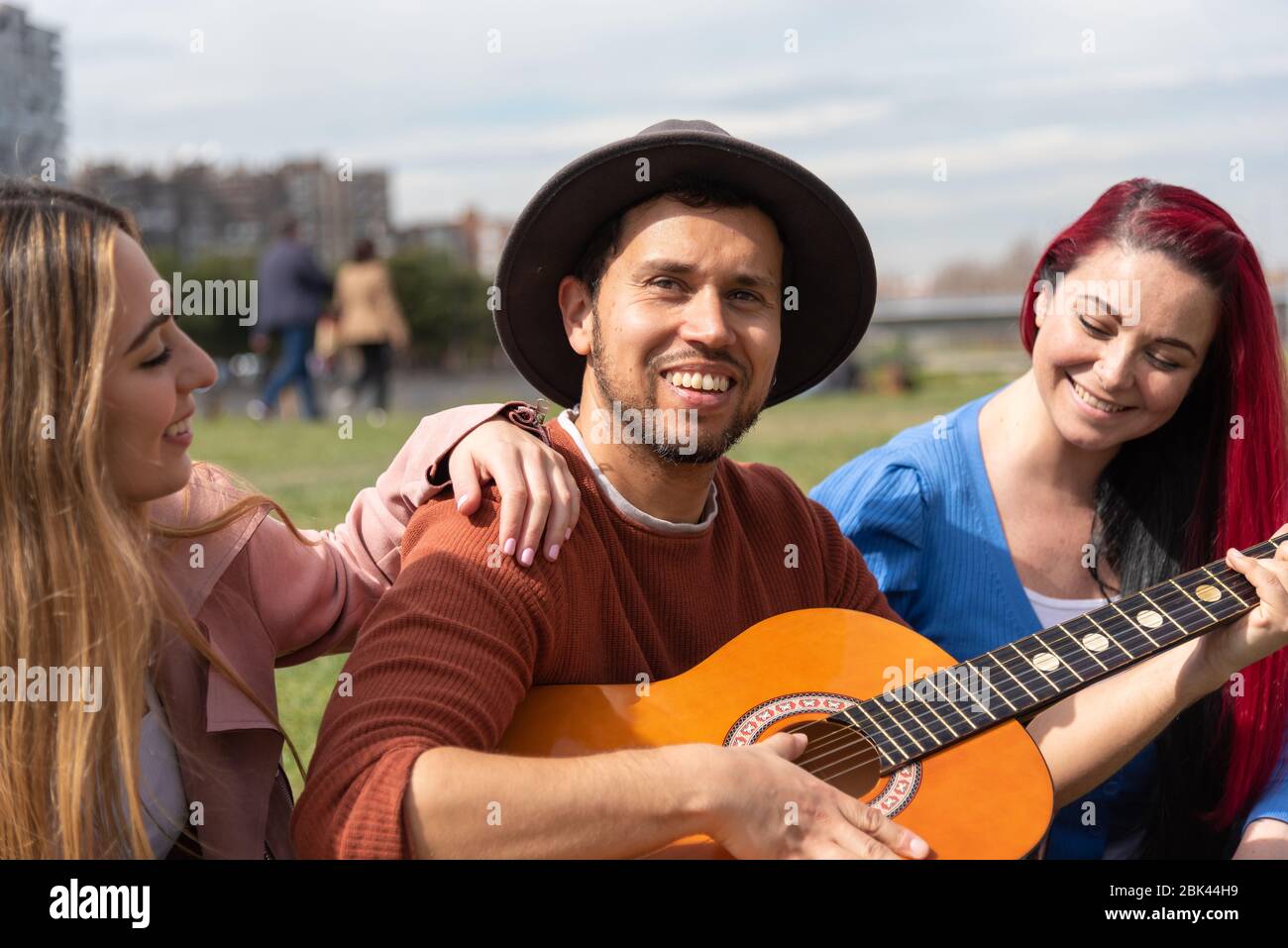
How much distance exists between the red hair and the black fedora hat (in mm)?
689

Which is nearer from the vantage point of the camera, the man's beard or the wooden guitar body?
the wooden guitar body

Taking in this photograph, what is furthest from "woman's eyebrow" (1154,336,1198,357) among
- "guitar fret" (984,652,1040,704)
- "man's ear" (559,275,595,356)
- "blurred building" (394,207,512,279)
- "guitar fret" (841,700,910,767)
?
"blurred building" (394,207,512,279)

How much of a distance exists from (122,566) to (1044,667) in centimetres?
171

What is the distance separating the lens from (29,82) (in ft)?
37.9

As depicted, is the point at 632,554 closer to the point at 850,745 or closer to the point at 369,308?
the point at 850,745

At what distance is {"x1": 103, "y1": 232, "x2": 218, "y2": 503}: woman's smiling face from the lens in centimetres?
205

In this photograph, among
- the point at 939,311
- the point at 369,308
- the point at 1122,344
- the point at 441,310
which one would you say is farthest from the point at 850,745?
the point at 939,311

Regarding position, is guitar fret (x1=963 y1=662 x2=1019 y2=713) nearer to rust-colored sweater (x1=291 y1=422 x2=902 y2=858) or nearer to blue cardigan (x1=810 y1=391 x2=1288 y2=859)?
rust-colored sweater (x1=291 y1=422 x2=902 y2=858)

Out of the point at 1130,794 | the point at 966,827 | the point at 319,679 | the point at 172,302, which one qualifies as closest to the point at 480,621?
the point at 172,302

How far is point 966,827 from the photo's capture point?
230 cm

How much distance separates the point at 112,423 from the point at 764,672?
1.29m

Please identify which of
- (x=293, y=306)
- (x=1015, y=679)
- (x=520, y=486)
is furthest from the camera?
(x=293, y=306)

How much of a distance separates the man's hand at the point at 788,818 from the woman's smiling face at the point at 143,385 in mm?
1027

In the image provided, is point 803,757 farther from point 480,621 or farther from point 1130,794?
point 1130,794
